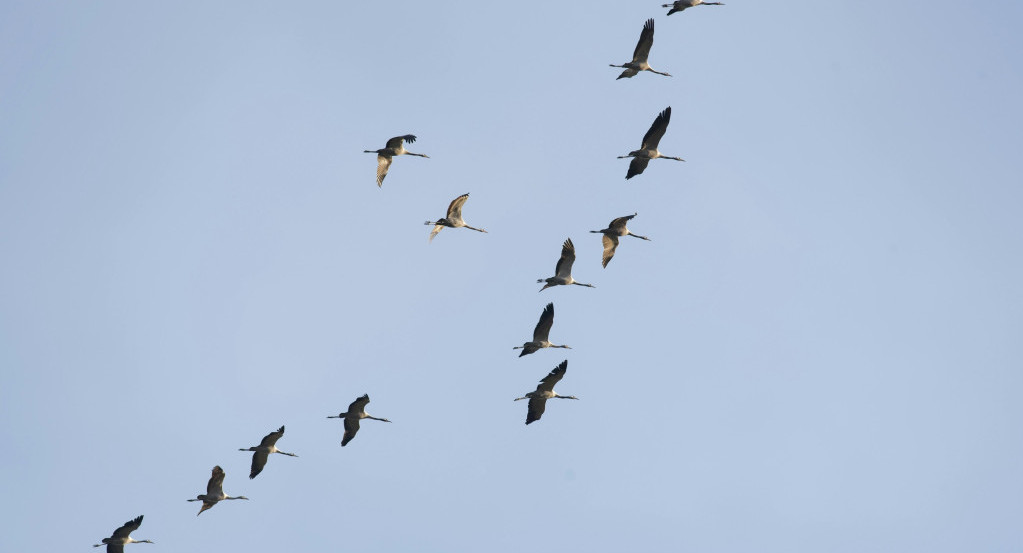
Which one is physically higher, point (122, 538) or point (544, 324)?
point (544, 324)

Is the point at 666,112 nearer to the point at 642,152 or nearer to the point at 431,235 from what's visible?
the point at 642,152

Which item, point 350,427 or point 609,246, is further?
point 609,246

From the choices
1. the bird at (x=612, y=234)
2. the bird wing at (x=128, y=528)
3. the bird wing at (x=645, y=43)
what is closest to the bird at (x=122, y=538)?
the bird wing at (x=128, y=528)

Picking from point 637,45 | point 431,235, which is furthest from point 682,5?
point 431,235

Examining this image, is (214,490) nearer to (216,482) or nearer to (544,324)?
(216,482)

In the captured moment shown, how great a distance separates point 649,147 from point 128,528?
72.2 ft

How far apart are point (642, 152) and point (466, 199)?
21.0ft

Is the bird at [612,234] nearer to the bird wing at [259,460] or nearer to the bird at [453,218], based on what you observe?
the bird at [453,218]

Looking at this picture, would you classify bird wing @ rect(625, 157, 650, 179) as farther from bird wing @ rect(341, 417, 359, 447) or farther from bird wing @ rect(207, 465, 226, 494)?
bird wing @ rect(207, 465, 226, 494)

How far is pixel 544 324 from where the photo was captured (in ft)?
171

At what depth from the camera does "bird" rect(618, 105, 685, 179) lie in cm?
5202

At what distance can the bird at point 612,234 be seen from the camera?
173 ft

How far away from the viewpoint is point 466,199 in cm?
5178

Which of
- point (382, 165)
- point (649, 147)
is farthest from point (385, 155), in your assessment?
point (649, 147)
